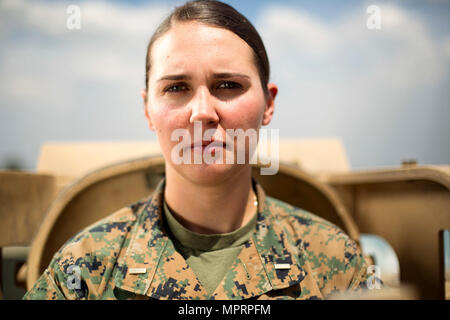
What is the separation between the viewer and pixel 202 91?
91 centimetres

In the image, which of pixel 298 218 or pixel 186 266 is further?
pixel 298 218

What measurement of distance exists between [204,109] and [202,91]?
0.05 m

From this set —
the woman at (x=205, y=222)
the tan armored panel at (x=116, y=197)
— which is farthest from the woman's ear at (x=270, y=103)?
the tan armored panel at (x=116, y=197)

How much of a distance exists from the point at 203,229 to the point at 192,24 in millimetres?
551

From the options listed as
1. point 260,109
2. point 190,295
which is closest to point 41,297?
point 190,295

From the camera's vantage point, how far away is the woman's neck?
1.07m

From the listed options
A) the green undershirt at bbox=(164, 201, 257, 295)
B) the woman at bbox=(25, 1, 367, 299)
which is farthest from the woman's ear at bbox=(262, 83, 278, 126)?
the green undershirt at bbox=(164, 201, 257, 295)

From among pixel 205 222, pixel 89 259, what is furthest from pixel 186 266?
pixel 89 259

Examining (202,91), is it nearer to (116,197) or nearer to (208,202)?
(208,202)

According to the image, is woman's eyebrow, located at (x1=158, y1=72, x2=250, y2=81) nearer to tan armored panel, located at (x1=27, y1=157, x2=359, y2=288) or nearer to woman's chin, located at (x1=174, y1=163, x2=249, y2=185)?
woman's chin, located at (x1=174, y1=163, x2=249, y2=185)

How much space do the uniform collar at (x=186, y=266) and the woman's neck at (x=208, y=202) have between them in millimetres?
65

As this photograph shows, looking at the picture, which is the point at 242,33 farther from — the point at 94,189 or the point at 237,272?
the point at 94,189

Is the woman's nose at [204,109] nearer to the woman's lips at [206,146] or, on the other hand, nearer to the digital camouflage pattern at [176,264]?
the woman's lips at [206,146]

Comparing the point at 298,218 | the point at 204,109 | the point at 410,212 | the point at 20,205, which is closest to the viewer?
the point at 204,109
